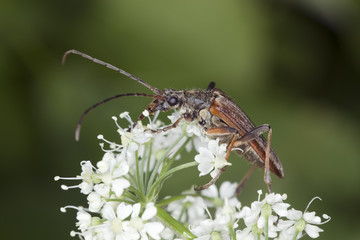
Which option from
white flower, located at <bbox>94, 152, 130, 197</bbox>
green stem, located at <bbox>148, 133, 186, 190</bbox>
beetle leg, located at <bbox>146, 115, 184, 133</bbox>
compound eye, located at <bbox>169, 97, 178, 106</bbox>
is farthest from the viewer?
compound eye, located at <bbox>169, 97, 178, 106</bbox>

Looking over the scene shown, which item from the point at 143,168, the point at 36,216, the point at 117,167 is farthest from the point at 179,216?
the point at 36,216

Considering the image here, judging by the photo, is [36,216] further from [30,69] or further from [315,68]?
[315,68]

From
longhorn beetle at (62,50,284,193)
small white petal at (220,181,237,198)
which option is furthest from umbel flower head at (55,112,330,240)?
small white petal at (220,181,237,198)

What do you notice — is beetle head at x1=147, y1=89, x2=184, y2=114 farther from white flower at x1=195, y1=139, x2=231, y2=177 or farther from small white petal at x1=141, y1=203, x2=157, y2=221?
small white petal at x1=141, y1=203, x2=157, y2=221

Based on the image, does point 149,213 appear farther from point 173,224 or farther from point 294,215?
point 294,215

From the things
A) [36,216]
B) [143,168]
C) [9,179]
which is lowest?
[36,216]

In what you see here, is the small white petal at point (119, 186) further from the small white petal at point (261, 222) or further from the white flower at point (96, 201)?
the small white petal at point (261, 222)
